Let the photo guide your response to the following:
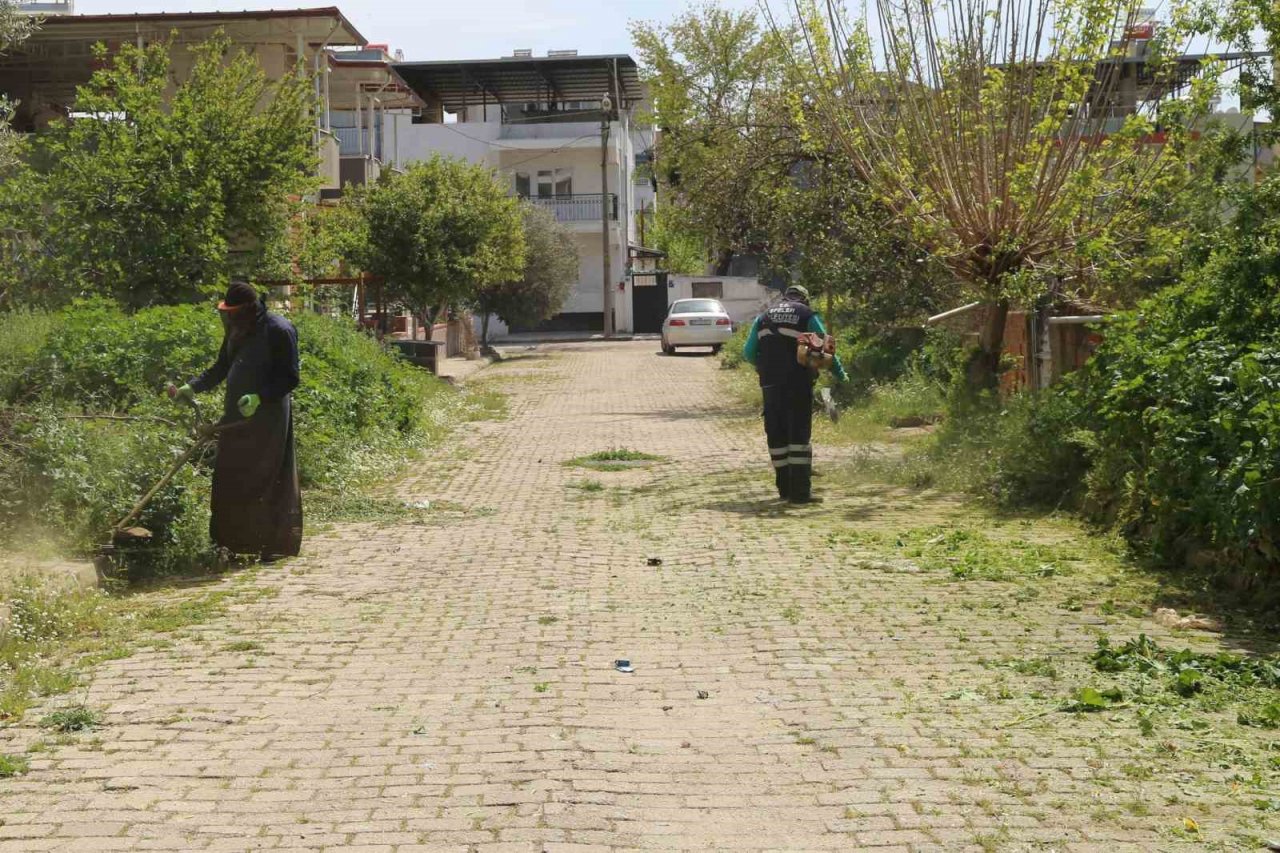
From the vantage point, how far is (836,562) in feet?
32.0

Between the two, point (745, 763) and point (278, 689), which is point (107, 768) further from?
point (745, 763)

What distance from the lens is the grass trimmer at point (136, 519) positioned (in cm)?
918

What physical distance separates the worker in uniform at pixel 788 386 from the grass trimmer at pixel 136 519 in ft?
→ 16.0

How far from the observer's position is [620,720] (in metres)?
6.12

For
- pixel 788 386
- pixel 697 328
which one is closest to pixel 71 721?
pixel 788 386

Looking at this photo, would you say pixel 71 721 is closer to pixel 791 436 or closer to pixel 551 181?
pixel 791 436

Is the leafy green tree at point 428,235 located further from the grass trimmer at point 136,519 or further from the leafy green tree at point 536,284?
the grass trimmer at point 136,519

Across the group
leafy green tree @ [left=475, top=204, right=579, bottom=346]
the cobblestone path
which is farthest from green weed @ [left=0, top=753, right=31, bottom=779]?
leafy green tree @ [left=475, top=204, right=579, bottom=346]

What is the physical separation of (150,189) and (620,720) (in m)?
13.0

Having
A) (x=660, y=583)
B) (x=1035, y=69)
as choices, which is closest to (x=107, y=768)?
(x=660, y=583)

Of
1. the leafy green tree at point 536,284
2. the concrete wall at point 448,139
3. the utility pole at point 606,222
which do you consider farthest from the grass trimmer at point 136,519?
the concrete wall at point 448,139

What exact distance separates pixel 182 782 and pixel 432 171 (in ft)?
91.2

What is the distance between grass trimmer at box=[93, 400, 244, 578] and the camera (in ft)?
30.1

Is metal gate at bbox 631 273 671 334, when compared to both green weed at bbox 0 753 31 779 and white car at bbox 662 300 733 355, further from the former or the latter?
green weed at bbox 0 753 31 779
